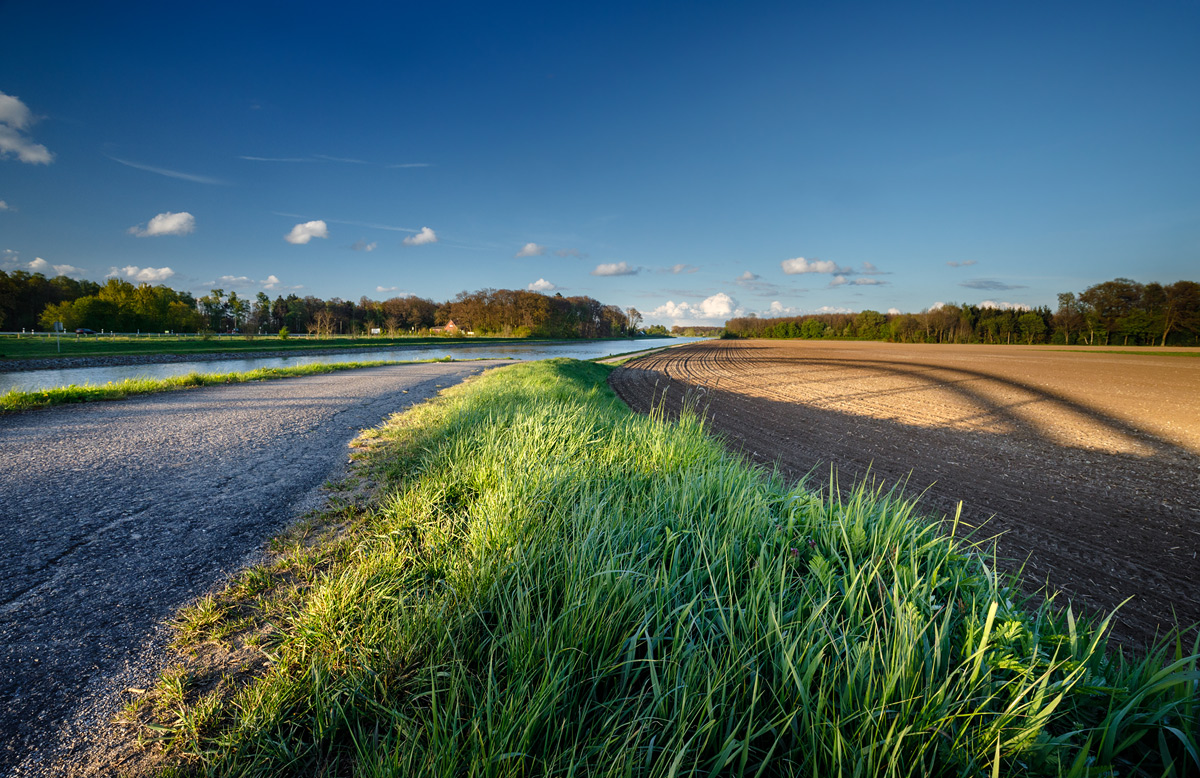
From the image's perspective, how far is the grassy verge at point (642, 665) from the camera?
1.45 metres

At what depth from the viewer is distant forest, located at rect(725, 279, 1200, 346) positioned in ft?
218

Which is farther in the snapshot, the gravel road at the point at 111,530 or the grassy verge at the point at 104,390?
the grassy verge at the point at 104,390

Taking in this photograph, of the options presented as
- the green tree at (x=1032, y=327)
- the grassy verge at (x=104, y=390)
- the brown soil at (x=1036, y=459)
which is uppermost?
the green tree at (x=1032, y=327)

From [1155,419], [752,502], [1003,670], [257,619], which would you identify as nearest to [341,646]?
[257,619]

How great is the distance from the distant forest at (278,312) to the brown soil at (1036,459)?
61.0 metres

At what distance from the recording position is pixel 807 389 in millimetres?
23375

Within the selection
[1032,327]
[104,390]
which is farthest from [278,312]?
[1032,327]

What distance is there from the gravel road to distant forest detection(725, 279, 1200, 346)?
4328 inches

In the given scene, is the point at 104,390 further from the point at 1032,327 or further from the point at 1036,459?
the point at 1032,327

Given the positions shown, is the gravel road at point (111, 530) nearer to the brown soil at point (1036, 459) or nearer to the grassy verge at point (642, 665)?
the grassy verge at point (642, 665)

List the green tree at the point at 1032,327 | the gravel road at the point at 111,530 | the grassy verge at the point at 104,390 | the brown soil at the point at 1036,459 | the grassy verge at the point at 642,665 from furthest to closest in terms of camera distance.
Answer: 1. the green tree at the point at 1032,327
2. the grassy verge at the point at 104,390
3. the brown soil at the point at 1036,459
4. the gravel road at the point at 111,530
5. the grassy verge at the point at 642,665

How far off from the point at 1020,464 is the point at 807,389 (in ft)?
43.2

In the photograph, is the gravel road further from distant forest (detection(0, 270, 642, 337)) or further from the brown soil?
distant forest (detection(0, 270, 642, 337))

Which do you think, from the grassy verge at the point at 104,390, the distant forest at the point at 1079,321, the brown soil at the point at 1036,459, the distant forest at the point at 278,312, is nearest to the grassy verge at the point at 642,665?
the brown soil at the point at 1036,459
